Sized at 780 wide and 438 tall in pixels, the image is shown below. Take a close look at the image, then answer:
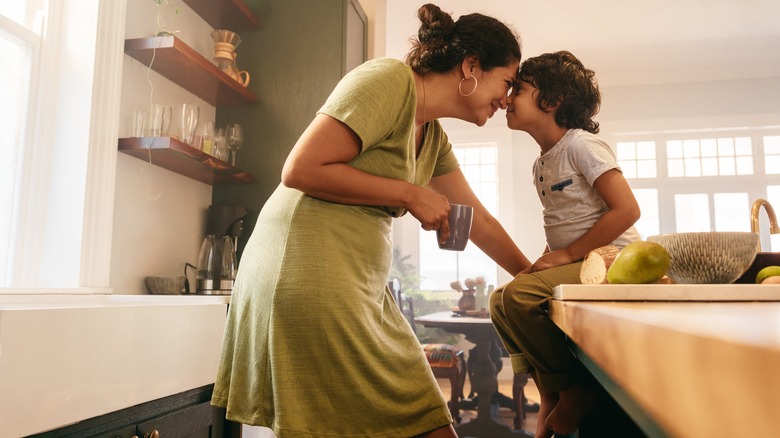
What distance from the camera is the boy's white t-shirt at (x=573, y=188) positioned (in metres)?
1.66

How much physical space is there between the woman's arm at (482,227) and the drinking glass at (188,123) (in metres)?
1.13

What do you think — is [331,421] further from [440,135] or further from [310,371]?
[440,135]

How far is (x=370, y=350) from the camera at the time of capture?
1.06 metres

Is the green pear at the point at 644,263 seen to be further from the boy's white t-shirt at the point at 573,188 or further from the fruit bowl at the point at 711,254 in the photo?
the boy's white t-shirt at the point at 573,188

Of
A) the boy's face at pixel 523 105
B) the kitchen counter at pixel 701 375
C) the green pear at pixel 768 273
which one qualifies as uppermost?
the boy's face at pixel 523 105

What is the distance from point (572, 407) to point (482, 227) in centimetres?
55

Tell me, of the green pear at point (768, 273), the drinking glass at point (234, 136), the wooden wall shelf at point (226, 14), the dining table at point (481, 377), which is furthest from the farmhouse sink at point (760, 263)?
the dining table at point (481, 377)

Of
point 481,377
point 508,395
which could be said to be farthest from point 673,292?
point 508,395

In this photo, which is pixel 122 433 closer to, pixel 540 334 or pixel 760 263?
pixel 540 334

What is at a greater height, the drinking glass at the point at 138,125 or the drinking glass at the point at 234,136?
the drinking glass at the point at 234,136

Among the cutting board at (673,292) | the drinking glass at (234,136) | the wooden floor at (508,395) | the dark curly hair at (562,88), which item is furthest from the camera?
the wooden floor at (508,395)

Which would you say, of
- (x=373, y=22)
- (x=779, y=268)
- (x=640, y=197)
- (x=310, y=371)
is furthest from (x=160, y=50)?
(x=640, y=197)

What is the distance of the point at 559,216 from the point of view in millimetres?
1751

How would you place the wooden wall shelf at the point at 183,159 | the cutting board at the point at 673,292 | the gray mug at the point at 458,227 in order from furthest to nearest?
1. the wooden wall shelf at the point at 183,159
2. the gray mug at the point at 458,227
3. the cutting board at the point at 673,292
